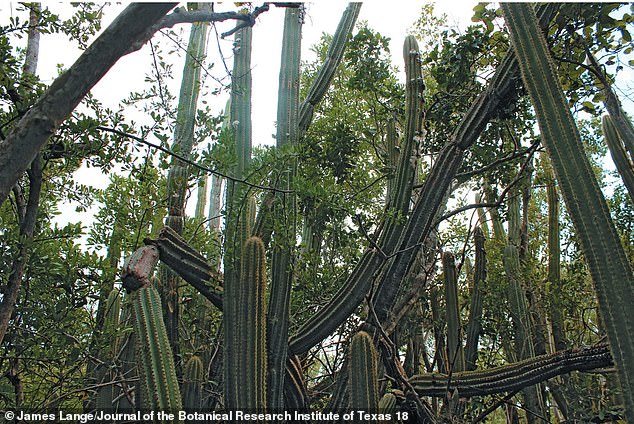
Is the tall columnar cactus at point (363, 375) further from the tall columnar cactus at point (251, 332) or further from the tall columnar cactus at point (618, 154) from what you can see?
the tall columnar cactus at point (618, 154)

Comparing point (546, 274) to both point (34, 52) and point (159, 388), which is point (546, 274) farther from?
point (34, 52)

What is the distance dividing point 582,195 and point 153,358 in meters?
2.18

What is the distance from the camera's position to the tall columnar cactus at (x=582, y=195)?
236cm

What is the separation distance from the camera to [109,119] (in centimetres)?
281

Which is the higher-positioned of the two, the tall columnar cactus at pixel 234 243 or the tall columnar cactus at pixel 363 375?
→ the tall columnar cactus at pixel 234 243

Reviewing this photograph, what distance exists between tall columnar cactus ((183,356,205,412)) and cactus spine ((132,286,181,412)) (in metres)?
1.23

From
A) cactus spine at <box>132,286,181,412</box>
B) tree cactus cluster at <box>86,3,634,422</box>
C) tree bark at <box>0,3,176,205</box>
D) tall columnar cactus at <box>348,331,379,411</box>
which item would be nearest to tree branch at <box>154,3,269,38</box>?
tree bark at <box>0,3,176,205</box>

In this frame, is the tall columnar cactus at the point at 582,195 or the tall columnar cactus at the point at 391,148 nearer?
the tall columnar cactus at the point at 582,195

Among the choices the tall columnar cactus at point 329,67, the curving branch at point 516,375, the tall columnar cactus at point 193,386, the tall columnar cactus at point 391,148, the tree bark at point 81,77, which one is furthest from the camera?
the tall columnar cactus at point 391,148

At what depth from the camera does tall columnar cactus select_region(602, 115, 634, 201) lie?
140 inches

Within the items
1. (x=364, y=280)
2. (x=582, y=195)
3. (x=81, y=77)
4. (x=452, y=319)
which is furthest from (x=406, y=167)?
(x=81, y=77)

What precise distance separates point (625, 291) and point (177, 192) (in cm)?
289

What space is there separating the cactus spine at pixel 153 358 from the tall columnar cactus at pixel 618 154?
118 inches

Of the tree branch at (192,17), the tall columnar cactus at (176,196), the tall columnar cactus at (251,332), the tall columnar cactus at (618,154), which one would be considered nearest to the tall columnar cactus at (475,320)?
the tall columnar cactus at (618,154)
